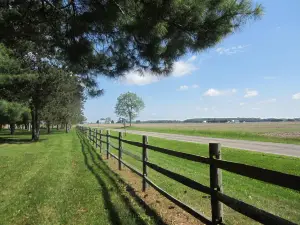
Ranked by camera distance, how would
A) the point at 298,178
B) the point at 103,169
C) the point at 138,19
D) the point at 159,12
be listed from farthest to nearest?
the point at 103,169 < the point at 138,19 < the point at 159,12 < the point at 298,178

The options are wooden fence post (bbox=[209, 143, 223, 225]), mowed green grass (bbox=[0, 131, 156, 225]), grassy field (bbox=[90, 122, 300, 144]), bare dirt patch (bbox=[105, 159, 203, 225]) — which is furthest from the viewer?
grassy field (bbox=[90, 122, 300, 144])

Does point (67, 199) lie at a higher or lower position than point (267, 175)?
lower

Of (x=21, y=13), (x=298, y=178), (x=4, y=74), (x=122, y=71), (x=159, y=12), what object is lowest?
(x=298, y=178)

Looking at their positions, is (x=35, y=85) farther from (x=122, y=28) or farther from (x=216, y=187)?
(x=216, y=187)

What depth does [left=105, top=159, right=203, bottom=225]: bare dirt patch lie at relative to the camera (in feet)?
18.5

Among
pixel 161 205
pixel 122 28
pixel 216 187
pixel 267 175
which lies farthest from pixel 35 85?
pixel 267 175

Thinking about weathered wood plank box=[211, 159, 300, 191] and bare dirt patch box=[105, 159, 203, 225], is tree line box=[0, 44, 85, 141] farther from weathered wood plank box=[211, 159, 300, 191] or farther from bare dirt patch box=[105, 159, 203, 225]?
weathered wood plank box=[211, 159, 300, 191]

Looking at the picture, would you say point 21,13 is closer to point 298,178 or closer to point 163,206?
point 163,206

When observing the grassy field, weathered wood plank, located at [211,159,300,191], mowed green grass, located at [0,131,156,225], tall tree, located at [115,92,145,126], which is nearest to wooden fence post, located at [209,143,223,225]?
weathered wood plank, located at [211,159,300,191]

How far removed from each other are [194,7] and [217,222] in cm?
295

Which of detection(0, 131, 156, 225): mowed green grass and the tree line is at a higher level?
the tree line

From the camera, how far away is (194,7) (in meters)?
4.44

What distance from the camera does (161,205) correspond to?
260 inches

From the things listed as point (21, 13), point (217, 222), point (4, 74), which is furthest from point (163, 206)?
point (4, 74)
